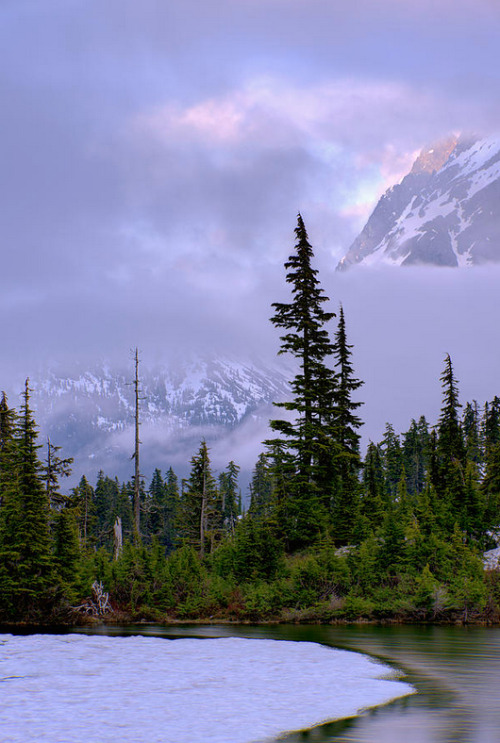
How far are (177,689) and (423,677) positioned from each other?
622 cm

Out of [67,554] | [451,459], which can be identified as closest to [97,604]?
[67,554]

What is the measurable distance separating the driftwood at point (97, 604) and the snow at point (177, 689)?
1025cm

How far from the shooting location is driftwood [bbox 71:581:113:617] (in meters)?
31.8

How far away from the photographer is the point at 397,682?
1562 centimetres

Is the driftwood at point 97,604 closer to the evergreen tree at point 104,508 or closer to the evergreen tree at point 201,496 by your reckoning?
the evergreen tree at point 201,496

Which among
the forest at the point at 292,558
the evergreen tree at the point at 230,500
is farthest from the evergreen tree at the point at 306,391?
the evergreen tree at the point at 230,500

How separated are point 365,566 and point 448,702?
1877cm

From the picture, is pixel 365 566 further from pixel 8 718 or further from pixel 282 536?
pixel 8 718

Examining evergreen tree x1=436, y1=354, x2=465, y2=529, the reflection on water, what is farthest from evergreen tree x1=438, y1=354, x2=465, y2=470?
the reflection on water

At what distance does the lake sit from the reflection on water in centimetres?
2


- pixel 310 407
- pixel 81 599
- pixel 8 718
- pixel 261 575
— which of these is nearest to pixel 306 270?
pixel 310 407

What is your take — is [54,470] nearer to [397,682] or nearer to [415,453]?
[397,682]

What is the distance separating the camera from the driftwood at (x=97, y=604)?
3180 centimetres

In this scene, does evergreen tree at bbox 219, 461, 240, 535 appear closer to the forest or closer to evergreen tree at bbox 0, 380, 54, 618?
the forest
